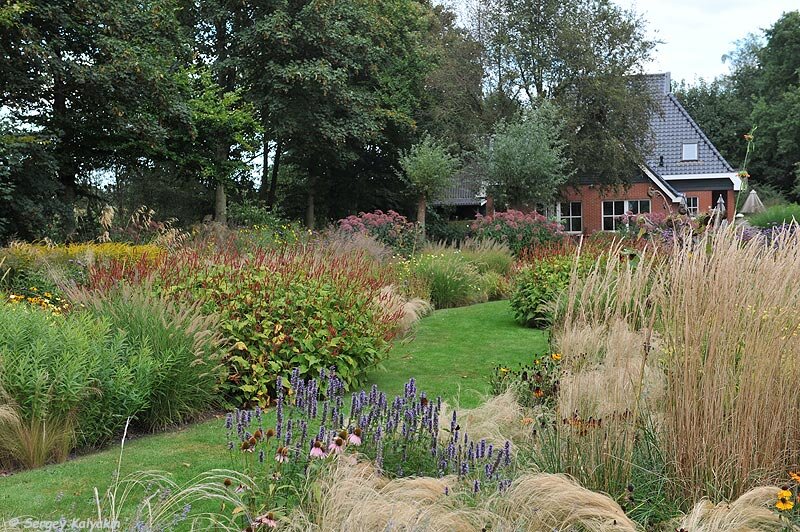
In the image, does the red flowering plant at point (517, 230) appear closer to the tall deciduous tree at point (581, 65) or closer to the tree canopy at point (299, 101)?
the tree canopy at point (299, 101)

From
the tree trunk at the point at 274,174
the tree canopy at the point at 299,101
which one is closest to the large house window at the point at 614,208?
the tree canopy at the point at 299,101

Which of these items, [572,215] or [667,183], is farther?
[572,215]

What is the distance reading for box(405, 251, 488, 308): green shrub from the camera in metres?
11.7

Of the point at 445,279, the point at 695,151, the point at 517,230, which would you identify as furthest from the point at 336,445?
the point at 695,151

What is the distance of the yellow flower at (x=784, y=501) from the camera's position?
2629mm

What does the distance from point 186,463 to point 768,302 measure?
3.16 meters

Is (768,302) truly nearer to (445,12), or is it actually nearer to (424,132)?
(424,132)

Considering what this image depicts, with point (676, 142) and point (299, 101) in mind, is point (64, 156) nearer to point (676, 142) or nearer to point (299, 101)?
point (299, 101)

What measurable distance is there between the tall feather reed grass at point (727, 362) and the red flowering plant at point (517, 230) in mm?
12945

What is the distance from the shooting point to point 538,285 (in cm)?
941

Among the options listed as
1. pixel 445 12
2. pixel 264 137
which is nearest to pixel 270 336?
pixel 264 137

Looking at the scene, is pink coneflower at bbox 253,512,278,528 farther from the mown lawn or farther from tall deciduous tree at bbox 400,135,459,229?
tall deciduous tree at bbox 400,135,459,229

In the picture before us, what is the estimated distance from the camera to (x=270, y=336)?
559 cm

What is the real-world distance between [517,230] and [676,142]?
18.0 metres
